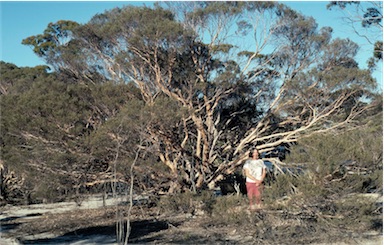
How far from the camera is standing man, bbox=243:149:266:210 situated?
8.52 metres

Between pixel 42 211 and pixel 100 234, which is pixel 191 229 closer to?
pixel 100 234

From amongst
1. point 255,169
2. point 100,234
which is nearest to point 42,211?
point 100,234

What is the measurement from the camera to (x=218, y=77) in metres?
12.2

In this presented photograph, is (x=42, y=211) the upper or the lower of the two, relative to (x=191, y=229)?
upper

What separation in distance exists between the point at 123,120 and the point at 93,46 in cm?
482

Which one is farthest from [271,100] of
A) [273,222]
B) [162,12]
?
[273,222]

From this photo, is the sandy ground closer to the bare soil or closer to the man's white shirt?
the bare soil

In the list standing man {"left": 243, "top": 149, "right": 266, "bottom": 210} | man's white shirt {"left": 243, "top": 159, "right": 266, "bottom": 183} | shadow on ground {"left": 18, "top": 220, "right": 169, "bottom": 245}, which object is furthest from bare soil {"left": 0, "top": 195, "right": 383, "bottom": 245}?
man's white shirt {"left": 243, "top": 159, "right": 266, "bottom": 183}

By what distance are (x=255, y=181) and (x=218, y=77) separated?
12.9ft

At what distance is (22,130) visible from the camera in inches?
450

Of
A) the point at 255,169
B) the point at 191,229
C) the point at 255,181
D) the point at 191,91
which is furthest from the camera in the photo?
the point at 191,91

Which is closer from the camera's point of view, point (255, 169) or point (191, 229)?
point (255, 169)

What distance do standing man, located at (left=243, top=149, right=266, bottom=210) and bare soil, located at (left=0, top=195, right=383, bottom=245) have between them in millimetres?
191

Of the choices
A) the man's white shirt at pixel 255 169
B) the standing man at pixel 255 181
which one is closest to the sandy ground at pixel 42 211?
the standing man at pixel 255 181
